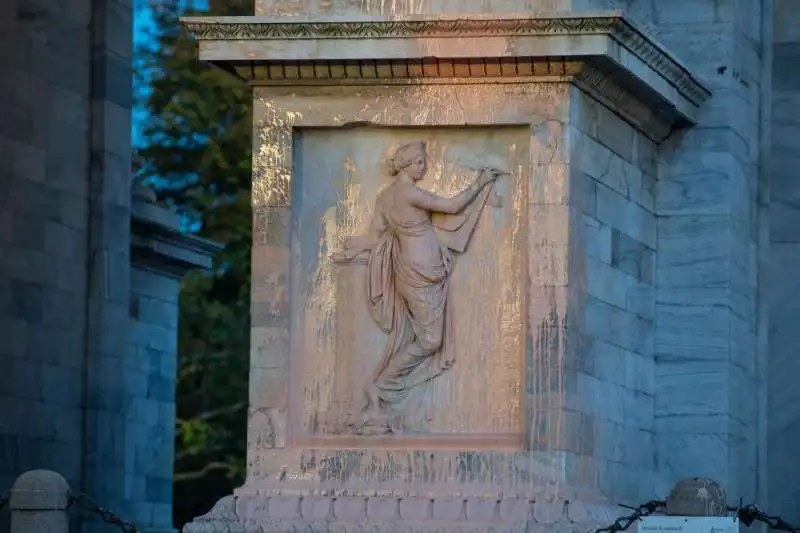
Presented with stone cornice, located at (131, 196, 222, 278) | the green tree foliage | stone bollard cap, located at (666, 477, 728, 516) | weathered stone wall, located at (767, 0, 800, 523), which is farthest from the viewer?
the green tree foliage

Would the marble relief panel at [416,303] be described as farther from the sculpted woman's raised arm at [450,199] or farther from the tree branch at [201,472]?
the tree branch at [201,472]

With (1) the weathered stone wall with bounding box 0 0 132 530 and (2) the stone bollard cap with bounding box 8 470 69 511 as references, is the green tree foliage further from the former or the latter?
(2) the stone bollard cap with bounding box 8 470 69 511

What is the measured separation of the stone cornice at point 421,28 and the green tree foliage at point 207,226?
23.6 m

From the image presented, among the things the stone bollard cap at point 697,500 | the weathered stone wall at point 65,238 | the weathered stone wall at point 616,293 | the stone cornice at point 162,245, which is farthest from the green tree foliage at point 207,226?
the stone bollard cap at point 697,500

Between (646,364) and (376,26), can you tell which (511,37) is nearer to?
(376,26)

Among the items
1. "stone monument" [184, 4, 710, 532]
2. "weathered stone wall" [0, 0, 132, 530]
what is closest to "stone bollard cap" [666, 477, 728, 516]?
"stone monument" [184, 4, 710, 532]

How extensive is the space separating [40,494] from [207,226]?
25.9 meters

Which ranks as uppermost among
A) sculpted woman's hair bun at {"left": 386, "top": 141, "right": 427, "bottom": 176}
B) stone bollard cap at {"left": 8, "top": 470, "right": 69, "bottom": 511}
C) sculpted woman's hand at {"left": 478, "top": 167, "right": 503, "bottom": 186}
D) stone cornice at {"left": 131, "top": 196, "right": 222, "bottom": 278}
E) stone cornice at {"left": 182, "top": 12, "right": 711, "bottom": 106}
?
stone cornice at {"left": 182, "top": 12, "right": 711, "bottom": 106}

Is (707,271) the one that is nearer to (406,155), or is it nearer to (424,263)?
(424,263)

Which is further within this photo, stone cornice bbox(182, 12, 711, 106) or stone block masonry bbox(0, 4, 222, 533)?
stone block masonry bbox(0, 4, 222, 533)

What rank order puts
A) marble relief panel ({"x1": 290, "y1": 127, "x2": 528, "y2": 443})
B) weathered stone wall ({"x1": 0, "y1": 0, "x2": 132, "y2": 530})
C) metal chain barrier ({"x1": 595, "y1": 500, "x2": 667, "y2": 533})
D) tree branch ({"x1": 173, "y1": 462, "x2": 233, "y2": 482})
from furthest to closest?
tree branch ({"x1": 173, "y1": 462, "x2": 233, "y2": 482}) → weathered stone wall ({"x1": 0, "y1": 0, "x2": 132, "y2": 530}) → marble relief panel ({"x1": 290, "y1": 127, "x2": 528, "y2": 443}) → metal chain barrier ({"x1": 595, "y1": 500, "x2": 667, "y2": 533})

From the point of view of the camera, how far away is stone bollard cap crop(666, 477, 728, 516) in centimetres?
2216

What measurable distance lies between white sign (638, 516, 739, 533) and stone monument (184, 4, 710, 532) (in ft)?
3.22

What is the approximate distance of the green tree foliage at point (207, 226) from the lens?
4784 cm
